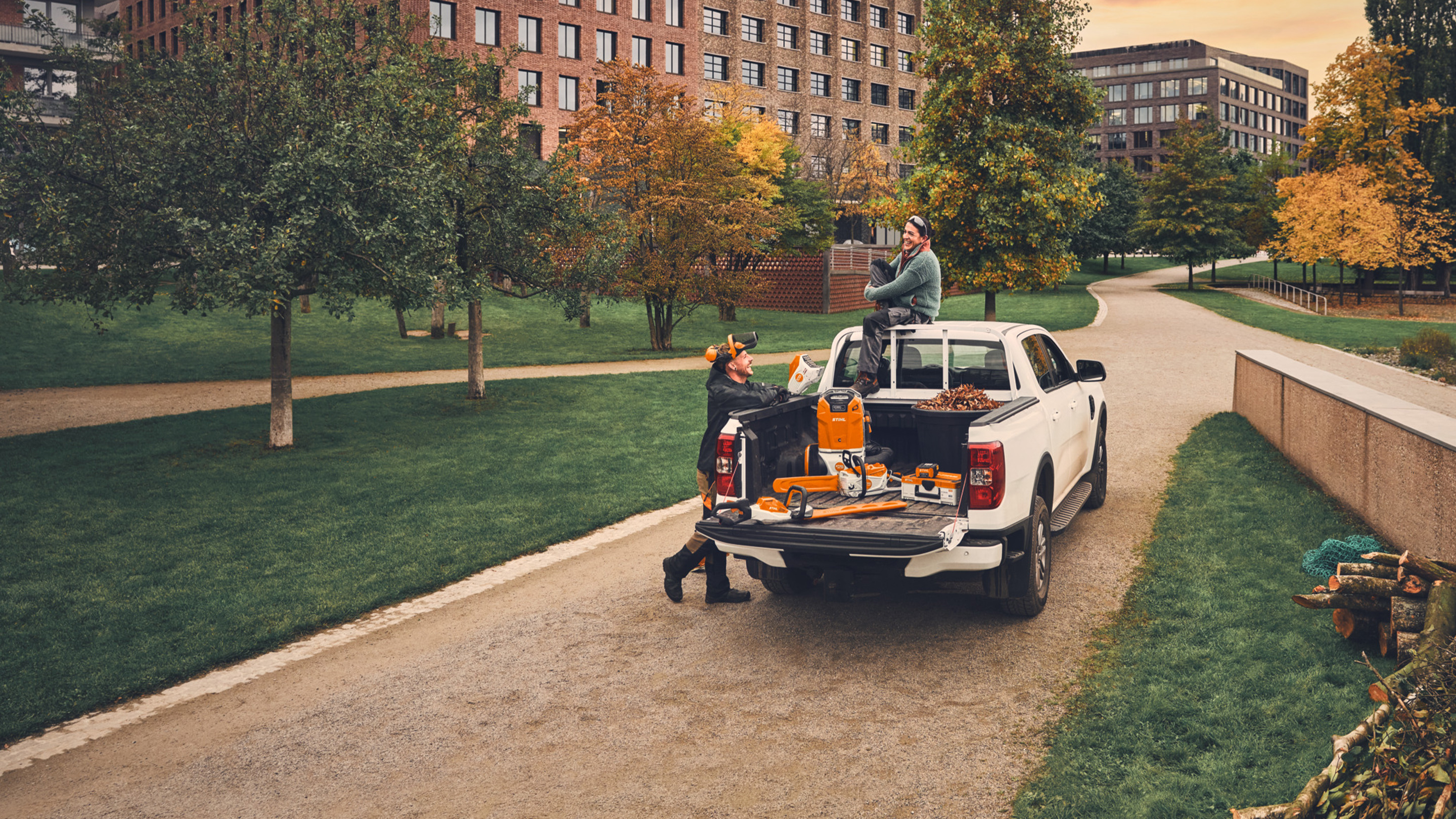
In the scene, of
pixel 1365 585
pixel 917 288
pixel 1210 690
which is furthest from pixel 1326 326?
pixel 1210 690

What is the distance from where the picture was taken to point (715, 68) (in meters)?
65.3

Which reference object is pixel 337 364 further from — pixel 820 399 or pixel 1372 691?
pixel 1372 691

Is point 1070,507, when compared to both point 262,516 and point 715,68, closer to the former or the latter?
point 262,516

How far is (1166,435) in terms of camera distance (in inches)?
526

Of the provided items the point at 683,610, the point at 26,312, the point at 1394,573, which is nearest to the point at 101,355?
the point at 26,312

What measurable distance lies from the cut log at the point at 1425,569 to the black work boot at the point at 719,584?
12.7ft

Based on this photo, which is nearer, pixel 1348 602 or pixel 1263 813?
pixel 1263 813

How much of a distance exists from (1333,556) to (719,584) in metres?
4.03

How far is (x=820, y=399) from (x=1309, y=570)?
132 inches

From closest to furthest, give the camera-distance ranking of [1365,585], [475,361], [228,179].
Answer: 1. [1365,585]
2. [228,179]
3. [475,361]

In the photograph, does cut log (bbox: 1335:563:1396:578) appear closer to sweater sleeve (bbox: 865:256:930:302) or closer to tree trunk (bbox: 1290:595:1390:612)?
tree trunk (bbox: 1290:595:1390:612)

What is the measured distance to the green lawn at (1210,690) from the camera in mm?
4090

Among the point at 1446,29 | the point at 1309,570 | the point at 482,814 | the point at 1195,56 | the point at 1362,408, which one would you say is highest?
the point at 1195,56

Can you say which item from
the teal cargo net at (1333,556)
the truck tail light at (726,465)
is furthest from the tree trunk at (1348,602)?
the truck tail light at (726,465)
